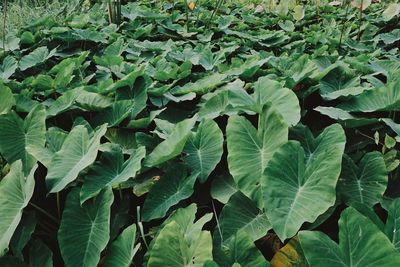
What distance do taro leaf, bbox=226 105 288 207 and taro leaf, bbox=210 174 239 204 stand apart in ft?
0.33

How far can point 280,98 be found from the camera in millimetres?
1363

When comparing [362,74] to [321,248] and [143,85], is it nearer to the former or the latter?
[143,85]

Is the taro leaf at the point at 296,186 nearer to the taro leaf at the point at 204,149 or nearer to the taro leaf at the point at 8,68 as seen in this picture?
the taro leaf at the point at 204,149

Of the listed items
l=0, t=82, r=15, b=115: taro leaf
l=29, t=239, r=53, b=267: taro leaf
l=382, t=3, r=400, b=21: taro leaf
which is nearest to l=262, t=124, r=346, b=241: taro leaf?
l=29, t=239, r=53, b=267: taro leaf

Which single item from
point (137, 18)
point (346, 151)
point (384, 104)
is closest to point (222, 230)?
point (346, 151)

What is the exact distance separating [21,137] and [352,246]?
1024 mm

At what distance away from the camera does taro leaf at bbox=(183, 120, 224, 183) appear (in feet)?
4.10

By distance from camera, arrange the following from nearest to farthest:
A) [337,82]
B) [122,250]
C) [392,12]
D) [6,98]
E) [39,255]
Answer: [122,250] < [39,255] < [6,98] < [337,82] < [392,12]

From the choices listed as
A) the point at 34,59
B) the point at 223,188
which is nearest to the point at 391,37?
the point at 223,188

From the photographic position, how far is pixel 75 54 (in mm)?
2496

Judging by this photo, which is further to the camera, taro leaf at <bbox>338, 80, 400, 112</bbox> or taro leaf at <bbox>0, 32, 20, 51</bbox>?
taro leaf at <bbox>0, 32, 20, 51</bbox>

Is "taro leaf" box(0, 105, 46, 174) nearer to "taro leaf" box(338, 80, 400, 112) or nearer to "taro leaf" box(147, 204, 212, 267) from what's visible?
"taro leaf" box(147, 204, 212, 267)

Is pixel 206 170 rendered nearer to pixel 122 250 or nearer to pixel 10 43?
pixel 122 250

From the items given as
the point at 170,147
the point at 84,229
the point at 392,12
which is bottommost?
the point at 392,12
